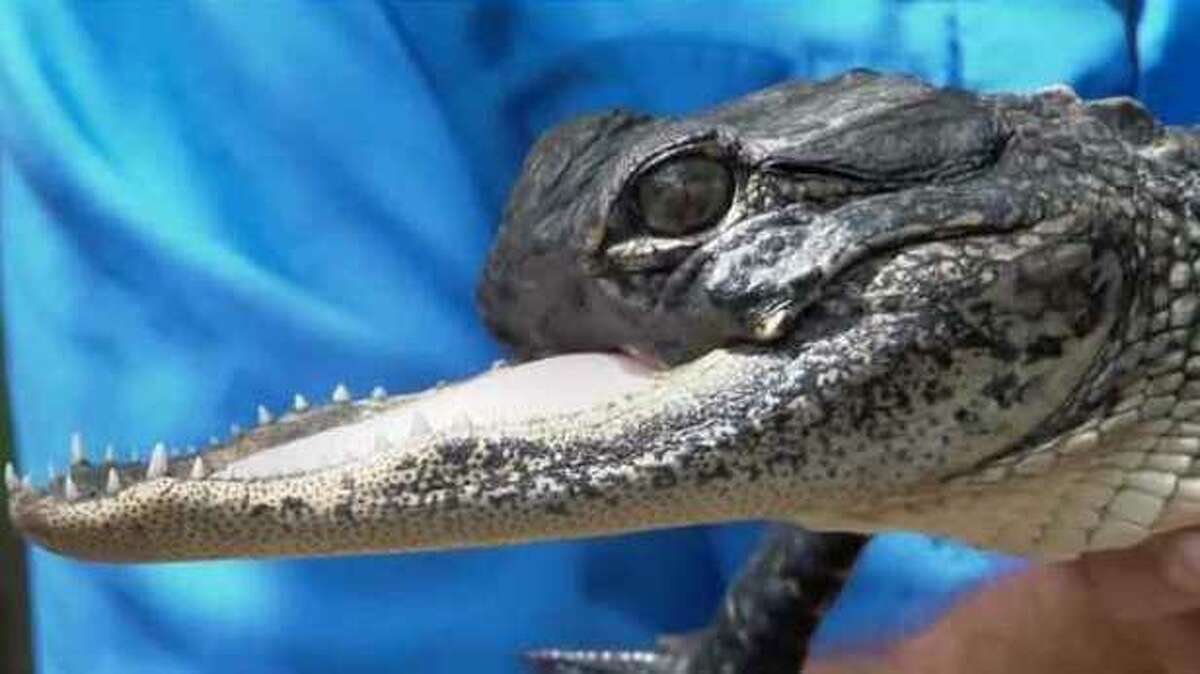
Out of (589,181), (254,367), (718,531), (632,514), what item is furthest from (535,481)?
(718,531)

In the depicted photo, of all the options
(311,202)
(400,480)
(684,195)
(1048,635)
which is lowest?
(1048,635)

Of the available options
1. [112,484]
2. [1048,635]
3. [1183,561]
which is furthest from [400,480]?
[1048,635]

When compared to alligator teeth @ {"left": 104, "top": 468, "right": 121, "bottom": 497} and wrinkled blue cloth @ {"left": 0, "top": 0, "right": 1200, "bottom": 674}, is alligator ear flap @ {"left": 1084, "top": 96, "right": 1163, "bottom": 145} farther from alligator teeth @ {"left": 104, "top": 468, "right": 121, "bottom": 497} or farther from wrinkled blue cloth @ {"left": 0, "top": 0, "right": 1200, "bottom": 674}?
alligator teeth @ {"left": 104, "top": 468, "right": 121, "bottom": 497}

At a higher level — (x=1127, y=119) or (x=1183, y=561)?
(x=1127, y=119)

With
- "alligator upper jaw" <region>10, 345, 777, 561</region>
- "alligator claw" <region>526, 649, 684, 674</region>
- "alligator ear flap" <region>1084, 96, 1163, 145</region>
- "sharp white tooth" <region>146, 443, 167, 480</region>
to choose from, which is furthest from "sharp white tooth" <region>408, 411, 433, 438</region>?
"alligator claw" <region>526, 649, 684, 674</region>

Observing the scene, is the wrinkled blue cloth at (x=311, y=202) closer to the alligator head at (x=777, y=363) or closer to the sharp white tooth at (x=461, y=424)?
the alligator head at (x=777, y=363)

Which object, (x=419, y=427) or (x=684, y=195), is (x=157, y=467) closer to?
(x=419, y=427)

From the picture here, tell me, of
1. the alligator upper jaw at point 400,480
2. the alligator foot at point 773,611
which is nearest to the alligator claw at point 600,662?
the alligator foot at point 773,611
